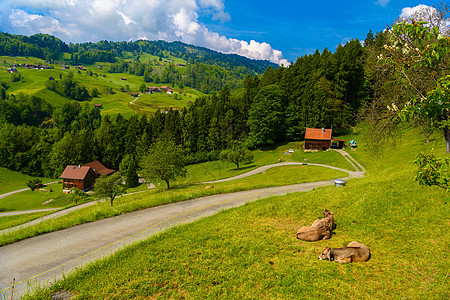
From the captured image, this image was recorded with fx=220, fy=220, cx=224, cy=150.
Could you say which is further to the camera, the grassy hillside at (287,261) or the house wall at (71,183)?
the house wall at (71,183)

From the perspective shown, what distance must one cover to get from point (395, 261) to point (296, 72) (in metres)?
83.5

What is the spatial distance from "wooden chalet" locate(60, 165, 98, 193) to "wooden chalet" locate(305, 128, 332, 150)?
232 feet

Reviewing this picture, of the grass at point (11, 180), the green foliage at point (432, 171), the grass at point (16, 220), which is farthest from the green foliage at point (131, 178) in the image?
the green foliage at point (432, 171)

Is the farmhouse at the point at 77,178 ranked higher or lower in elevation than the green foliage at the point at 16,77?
lower

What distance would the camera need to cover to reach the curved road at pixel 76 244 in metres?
10.8

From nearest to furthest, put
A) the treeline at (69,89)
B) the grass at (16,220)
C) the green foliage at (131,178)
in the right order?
the grass at (16,220)
the green foliage at (131,178)
the treeline at (69,89)

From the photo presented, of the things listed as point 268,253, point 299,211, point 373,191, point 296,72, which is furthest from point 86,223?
point 296,72

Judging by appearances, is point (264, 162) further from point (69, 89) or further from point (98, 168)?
point (69, 89)

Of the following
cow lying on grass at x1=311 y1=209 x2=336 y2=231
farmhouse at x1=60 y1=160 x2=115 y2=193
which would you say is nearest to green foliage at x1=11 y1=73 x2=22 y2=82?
farmhouse at x1=60 y1=160 x2=115 y2=193

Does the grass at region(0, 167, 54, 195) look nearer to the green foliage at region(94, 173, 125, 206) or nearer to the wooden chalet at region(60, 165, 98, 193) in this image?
the wooden chalet at region(60, 165, 98, 193)

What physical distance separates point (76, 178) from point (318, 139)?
75.6 metres

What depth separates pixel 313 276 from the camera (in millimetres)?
9102

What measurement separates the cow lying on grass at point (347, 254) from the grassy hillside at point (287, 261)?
253 mm

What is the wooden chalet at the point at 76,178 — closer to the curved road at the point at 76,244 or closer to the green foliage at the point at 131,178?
the green foliage at the point at 131,178
